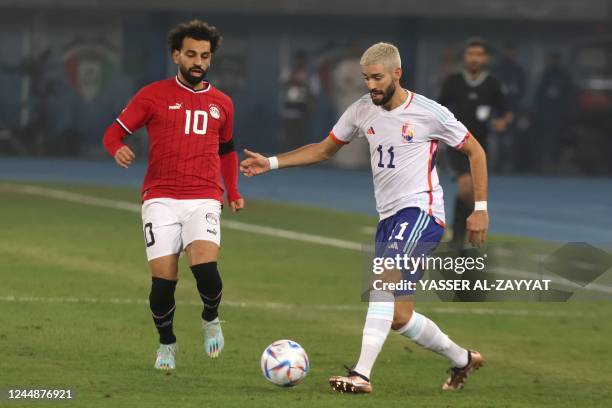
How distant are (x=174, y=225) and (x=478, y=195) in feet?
6.41

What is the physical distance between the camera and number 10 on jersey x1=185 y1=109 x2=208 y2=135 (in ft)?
33.4

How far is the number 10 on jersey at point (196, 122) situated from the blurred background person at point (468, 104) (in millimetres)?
6835

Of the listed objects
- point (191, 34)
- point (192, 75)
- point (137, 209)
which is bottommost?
point (137, 209)

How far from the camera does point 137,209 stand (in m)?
22.2

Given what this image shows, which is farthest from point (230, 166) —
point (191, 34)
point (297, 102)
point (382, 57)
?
point (297, 102)

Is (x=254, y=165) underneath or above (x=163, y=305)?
above

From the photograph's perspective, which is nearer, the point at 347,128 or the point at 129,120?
the point at 347,128

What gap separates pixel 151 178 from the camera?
1018 centimetres

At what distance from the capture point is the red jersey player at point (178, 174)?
10.1m

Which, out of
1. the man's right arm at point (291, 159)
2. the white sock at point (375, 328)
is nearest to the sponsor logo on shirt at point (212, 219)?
the man's right arm at point (291, 159)

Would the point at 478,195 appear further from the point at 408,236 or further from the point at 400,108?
the point at 400,108

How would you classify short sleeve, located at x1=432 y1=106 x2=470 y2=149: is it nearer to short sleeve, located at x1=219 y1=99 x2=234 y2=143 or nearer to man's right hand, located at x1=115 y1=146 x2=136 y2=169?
short sleeve, located at x1=219 y1=99 x2=234 y2=143

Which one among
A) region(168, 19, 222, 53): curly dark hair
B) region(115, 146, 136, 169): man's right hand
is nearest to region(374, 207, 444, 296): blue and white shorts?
region(115, 146, 136, 169): man's right hand

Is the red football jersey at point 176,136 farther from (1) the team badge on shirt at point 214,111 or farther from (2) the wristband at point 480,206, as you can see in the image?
(2) the wristband at point 480,206
